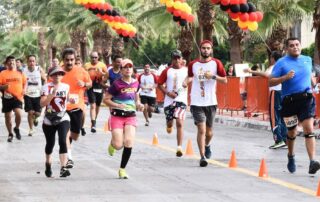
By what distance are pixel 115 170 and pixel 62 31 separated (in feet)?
139

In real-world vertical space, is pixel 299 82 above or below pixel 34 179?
above

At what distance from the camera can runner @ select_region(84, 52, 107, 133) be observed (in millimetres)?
20391

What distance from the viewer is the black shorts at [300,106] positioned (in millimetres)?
12047

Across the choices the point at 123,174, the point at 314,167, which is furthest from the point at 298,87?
the point at 123,174

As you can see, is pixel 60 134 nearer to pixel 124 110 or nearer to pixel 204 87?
pixel 124 110

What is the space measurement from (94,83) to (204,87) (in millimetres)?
8732

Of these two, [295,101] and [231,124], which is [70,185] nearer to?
[295,101]

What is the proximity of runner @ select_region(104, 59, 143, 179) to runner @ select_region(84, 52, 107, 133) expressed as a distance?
287 inches

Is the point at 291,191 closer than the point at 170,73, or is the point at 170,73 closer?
the point at 291,191

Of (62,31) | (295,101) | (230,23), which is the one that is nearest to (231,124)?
(230,23)

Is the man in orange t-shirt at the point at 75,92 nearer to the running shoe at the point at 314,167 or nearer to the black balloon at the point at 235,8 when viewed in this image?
the running shoe at the point at 314,167

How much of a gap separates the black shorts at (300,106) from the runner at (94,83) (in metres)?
7.93

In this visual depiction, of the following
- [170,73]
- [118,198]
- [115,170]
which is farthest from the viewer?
[170,73]

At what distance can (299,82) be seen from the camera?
12039 millimetres
